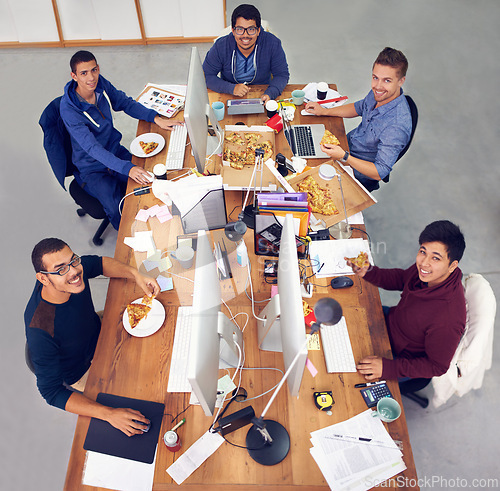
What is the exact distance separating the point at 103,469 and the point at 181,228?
4.18ft

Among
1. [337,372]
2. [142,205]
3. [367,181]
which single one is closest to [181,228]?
[142,205]

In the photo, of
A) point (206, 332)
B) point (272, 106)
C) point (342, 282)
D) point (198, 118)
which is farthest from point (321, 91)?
point (206, 332)

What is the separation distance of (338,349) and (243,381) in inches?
19.1

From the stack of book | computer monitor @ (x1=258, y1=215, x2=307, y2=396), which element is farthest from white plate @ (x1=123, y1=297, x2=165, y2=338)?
the stack of book

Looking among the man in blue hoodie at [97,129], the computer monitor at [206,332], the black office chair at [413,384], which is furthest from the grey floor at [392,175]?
the computer monitor at [206,332]

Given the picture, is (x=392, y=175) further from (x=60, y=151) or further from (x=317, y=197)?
(x=60, y=151)

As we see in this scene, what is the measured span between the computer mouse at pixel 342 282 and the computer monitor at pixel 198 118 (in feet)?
3.40

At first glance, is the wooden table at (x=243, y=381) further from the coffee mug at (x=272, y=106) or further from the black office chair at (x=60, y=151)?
the coffee mug at (x=272, y=106)

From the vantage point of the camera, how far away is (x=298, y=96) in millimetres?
3018

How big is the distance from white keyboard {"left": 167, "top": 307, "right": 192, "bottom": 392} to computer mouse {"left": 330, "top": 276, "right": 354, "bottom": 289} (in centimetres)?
78

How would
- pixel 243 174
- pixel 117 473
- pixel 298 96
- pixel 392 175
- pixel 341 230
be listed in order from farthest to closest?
pixel 392 175
pixel 298 96
pixel 243 174
pixel 341 230
pixel 117 473

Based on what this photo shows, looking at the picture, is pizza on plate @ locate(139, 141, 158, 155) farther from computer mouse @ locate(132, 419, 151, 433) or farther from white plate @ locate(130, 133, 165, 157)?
computer mouse @ locate(132, 419, 151, 433)

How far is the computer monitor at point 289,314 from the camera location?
1.44m

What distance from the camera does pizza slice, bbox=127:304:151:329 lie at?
6.80 ft
